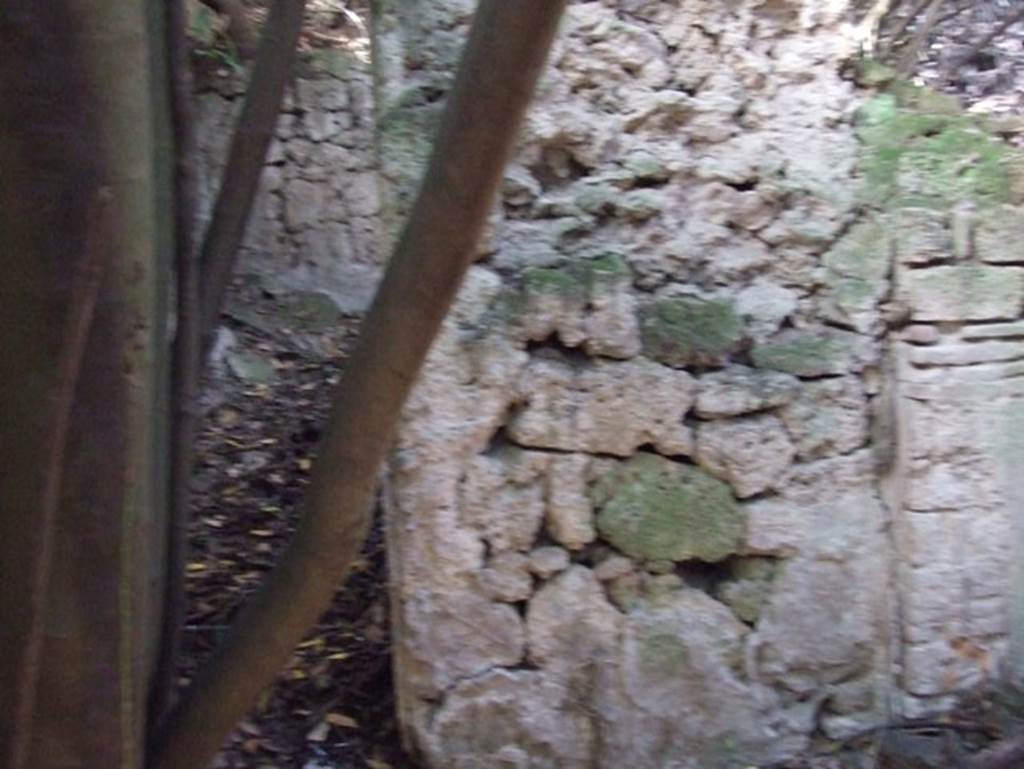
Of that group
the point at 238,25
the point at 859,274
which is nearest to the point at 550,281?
the point at 859,274

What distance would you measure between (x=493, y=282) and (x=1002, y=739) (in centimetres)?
151

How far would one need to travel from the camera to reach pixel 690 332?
2.96 metres

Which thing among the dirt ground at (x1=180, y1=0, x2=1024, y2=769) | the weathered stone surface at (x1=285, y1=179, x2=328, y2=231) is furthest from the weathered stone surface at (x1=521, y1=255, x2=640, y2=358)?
the weathered stone surface at (x1=285, y1=179, x2=328, y2=231)

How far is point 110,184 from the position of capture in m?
1.42

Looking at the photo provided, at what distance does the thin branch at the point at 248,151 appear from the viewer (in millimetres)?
2506

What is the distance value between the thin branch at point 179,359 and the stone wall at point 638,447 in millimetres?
979

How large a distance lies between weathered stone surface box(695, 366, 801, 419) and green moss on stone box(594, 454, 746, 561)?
0.15 metres

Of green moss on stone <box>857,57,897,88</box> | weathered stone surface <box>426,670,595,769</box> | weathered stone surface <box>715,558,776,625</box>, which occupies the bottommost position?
weathered stone surface <box>426,670,595,769</box>

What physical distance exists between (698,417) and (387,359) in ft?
4.66

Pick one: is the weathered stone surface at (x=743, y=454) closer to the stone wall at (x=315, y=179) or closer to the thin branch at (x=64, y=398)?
the thin branch at (x=64, y=398)

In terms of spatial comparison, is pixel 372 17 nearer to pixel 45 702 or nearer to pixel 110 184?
pixel 110 184

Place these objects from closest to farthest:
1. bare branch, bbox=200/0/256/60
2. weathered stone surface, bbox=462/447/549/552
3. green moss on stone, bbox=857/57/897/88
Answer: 1. weathered stone surface, bbox=462/447/549/552
2. green moss on stone, bbox=857/57/897/88
3. bare branch, bbox=200/0/256/60

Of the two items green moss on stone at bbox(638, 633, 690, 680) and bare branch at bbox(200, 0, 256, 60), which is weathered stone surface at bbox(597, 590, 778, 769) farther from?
bare branch at bbox(200, 0, 256, 60)

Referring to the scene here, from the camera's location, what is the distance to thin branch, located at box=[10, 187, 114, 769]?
A: 1.39 meters
